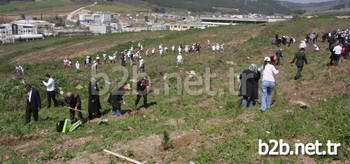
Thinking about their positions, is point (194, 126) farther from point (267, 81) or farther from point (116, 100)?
point (116, 100)

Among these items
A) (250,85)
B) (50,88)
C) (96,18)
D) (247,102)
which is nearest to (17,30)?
(96,18)

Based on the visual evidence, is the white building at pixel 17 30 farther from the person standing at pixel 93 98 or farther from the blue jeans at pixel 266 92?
the blue jeans at pixel 266 92

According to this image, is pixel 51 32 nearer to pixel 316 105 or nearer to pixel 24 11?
pixel 24 11

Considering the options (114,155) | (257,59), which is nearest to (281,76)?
(257,59)

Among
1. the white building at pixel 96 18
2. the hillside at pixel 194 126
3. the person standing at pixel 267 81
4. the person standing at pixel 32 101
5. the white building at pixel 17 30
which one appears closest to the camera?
the hillside at pixel 194 126

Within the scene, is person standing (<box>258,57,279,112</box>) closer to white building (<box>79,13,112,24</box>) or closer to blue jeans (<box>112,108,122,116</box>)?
blue jeans (<box>112,108,122,116</box>)

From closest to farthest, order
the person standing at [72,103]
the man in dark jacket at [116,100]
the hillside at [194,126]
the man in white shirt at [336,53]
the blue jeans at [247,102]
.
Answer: the hillside at [194,126]
the blue jeans at [247,102]
the person standing at [72,103]
the man in dark jacket at [116,100]
the man in white shirt at [336,53]

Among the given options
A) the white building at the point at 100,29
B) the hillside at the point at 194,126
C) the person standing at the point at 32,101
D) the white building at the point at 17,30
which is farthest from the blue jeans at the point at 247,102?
the white building at the point at 100,29

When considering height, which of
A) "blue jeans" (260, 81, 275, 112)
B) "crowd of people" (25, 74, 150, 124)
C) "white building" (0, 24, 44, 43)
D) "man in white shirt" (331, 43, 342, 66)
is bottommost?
"crowd of people" (25, 74, 150, 124)

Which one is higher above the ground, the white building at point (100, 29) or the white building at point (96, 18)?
the white building at point (96, 18)

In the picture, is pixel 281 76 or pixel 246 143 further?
pixel 281 76

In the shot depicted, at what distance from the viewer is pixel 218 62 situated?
87.1ft

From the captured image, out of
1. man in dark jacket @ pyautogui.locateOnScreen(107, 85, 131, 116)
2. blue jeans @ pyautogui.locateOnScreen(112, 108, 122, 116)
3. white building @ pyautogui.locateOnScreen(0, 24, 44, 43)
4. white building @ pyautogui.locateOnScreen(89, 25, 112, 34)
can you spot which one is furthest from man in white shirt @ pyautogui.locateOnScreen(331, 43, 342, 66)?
white building @ pyautogui.locateOnScreen(89, 25, 112, 34)

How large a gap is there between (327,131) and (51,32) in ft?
378
